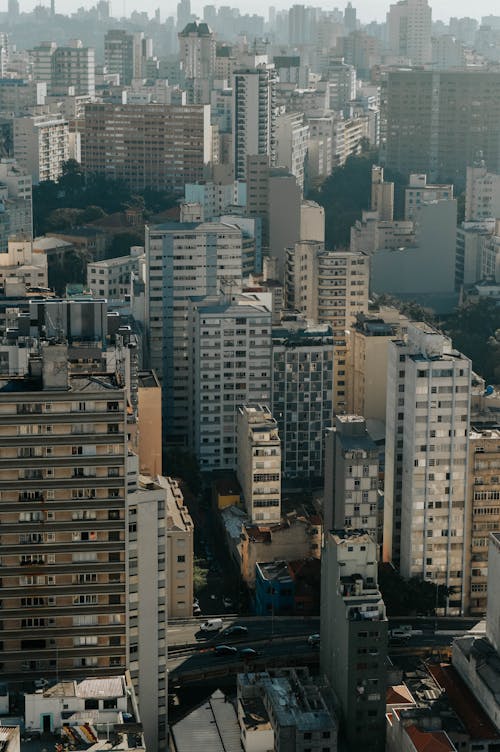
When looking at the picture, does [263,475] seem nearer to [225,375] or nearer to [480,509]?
[480,509]

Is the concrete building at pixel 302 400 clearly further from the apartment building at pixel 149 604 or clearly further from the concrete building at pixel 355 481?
the apartment building at pixel 149 604

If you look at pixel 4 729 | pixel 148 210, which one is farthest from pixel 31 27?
pixel 4 729

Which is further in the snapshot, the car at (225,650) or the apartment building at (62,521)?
the car at (225,650)

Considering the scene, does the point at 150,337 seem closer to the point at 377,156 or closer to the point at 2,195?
the point at 2,195

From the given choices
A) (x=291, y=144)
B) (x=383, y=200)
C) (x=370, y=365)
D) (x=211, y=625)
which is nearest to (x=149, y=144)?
(x=291, y=144)

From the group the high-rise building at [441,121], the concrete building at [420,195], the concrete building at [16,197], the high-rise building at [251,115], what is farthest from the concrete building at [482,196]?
the concrete building at [16,197]
